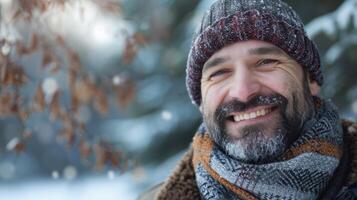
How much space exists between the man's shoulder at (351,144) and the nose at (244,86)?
0.51 meters

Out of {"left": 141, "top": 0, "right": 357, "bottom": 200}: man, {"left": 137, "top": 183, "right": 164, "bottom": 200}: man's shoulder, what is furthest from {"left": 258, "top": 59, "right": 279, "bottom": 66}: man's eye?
{"left": 137, "top": 183, "right": 164, "bottom": 200}: man's shoulder

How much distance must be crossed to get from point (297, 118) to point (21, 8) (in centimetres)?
161

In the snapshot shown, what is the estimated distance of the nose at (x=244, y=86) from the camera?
222 centimetres

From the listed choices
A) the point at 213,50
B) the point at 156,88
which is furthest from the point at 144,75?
Answer: the point at 213,50

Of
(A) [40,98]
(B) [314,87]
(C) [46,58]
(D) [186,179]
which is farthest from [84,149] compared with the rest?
(B) [314,87]

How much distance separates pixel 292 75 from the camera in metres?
2.33

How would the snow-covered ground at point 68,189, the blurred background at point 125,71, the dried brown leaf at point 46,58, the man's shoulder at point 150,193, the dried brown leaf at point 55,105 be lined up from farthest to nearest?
the snow-covered ground at point 68,189 → the dried brown leaf at point 55,105 → the dried brown leaf at point 46,58 → the blurred background at point 125,71 → the man's shoulder at point 150,193

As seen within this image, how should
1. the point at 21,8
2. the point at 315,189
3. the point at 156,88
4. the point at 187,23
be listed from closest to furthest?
the point at 315,189 < the point at 21,8 < the point at 187,23 < the point at 156,88

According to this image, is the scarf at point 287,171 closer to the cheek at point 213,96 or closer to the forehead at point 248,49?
the cheek at point 213,96

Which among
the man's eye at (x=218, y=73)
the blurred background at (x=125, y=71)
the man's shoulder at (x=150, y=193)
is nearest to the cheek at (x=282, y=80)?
the man's eye at (x=218, y=73)

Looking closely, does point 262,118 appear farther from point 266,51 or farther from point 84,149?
point 84,149

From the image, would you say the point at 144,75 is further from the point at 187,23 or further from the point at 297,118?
the point at 297,118

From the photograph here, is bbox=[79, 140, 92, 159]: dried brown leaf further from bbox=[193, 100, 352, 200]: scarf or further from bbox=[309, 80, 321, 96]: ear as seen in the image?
bbox=[309, 80, 321, 96]: ear

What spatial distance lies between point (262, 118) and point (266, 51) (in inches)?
11.3
